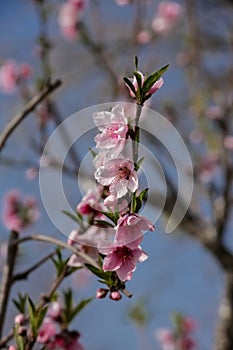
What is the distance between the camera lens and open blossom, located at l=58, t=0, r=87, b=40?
298 cm

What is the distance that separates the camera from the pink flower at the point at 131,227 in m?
0.77

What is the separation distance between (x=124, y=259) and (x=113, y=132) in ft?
0.61

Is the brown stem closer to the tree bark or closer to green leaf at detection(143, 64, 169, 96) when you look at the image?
green leaf at detection(143, 64, 169, 96)

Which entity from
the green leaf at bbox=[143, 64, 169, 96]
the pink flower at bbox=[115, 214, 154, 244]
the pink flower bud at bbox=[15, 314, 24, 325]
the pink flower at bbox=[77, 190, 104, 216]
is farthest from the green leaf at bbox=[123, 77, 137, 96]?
the pink flower bud at bbox=[15, 314, 24, 325]

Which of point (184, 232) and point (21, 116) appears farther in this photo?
point (184, 232)

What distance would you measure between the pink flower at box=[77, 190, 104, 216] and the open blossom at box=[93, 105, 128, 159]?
237mm

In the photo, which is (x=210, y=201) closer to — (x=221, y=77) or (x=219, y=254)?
(x=219, y=254)

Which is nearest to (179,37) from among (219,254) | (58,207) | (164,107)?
(164,107)

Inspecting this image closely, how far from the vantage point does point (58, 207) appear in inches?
41.0

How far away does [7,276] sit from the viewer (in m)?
1.18

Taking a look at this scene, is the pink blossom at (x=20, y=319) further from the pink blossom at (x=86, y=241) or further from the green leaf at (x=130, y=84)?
the green leaf at (x=130, y=84)

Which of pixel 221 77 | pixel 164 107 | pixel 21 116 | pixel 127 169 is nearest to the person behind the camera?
pixel 127 169

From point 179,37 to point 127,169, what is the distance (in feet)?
13.1

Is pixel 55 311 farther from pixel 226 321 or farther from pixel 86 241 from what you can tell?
pixel 226 321
